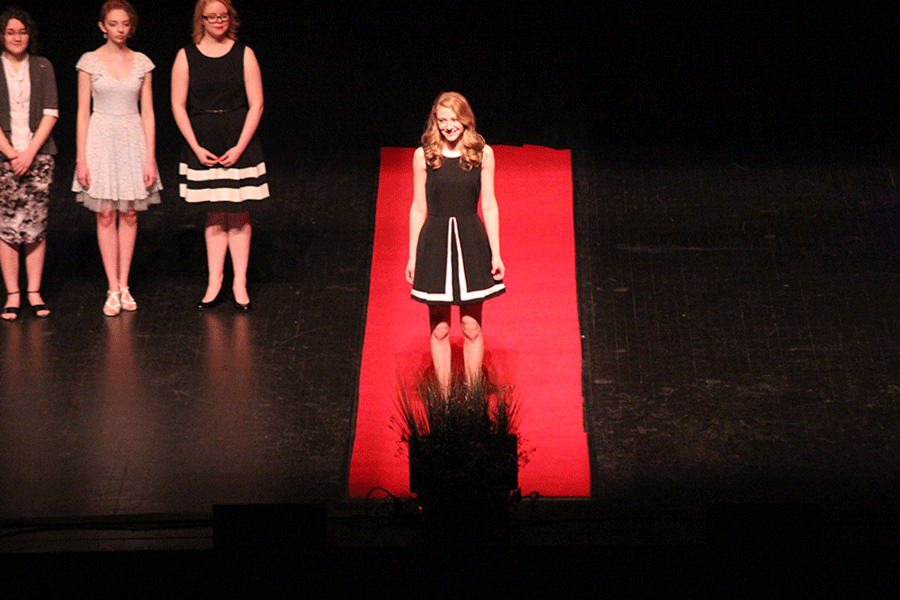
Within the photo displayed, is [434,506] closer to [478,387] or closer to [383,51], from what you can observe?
[478,387]

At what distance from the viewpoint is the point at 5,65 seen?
5855 millimetres

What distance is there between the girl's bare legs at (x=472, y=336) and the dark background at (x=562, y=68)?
2.92 meters

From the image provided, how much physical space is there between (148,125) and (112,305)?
Result: 88cm

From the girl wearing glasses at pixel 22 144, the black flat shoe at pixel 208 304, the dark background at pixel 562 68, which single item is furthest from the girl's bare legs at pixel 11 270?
the dark background at pixel 562 68

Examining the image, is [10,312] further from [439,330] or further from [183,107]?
[439,330]

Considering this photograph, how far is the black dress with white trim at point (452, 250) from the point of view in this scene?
5129mm

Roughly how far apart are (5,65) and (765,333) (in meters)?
3.66

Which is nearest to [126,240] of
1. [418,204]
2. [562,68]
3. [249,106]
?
[249,106]

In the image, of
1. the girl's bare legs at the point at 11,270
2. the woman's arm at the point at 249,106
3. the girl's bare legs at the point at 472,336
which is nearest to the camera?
the girl's bare legs at the point at 472,336

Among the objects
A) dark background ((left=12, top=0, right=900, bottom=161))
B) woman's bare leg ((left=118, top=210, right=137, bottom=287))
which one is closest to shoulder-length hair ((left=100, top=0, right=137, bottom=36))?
woman's bare leg ((left=118, top=210, right=137, bottom=287))

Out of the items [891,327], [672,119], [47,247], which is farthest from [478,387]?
[672,119]

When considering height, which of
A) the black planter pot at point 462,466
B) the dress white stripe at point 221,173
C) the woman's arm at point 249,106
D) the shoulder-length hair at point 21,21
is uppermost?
the shoulder-length hair at point 21,21

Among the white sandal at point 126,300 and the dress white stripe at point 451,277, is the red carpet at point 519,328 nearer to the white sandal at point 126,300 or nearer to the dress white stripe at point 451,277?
the dress white stripe at point 451,277

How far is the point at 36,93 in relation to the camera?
19.4 ft
